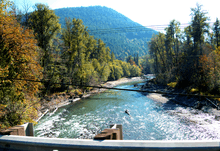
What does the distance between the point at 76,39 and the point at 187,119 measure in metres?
25.8

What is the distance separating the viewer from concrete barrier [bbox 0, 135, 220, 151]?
1515 mm

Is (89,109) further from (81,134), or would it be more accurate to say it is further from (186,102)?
(186,102)

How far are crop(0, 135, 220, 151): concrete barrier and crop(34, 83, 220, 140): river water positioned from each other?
11.0m

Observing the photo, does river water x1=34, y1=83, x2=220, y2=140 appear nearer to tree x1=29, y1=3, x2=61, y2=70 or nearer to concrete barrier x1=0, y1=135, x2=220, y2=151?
concrete barrier x1=0, y1=135, x2=220, y2=151

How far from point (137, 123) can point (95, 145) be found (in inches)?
586

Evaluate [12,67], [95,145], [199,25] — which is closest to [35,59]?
[12,67]

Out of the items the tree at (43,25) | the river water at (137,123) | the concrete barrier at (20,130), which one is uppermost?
the tree at (43,25)

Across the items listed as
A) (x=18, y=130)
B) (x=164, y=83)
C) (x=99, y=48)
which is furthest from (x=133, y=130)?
(x=99, y=48)

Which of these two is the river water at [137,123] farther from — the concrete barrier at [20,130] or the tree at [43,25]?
Result: the tree at [43,25]

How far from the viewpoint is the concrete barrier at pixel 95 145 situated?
151 centimetres

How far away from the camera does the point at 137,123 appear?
612 inches

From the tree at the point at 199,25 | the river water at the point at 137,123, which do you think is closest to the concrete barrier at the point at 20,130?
the river water at the point at 137,123

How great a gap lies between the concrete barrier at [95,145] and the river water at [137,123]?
434 inches

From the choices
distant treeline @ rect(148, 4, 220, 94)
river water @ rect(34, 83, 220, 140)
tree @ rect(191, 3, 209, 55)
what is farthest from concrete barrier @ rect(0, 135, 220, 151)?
tree @ rect(191, 3, 209, 55)
